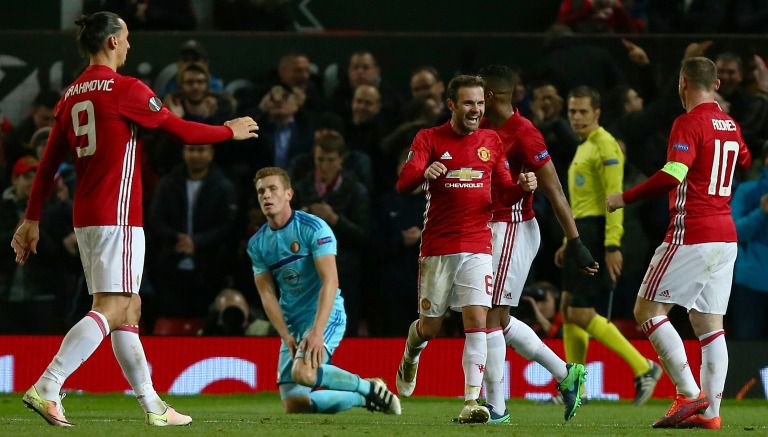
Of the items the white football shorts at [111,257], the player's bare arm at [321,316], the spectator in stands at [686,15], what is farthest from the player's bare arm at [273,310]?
the spectator in stands at [686,15]

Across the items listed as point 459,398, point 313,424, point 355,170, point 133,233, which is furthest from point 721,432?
point 355,170

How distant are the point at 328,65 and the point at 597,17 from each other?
255 cm

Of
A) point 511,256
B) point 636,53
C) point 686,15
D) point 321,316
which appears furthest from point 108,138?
point 686,15

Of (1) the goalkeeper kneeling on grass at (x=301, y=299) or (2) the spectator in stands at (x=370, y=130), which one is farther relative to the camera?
(2) the spectator in stands at (x=370, y=130)

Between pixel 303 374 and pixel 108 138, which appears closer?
pixel 108 138

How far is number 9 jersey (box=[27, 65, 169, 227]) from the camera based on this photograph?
23.1 ft

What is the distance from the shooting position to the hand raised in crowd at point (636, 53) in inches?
472

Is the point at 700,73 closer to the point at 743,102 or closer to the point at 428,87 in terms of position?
the point at 743,102

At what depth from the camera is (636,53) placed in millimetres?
11992

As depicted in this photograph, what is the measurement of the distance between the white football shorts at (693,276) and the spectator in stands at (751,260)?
3.71m

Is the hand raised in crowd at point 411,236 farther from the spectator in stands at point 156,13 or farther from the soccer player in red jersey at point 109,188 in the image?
the soccer player in red jersey at point 109,188

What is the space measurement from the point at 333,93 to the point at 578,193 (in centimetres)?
278

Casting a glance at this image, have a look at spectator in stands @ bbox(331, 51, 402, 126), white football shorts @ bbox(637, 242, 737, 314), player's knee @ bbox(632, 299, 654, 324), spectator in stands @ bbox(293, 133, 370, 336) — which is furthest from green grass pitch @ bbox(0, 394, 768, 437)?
spectator in stands @ bbox(331, 51, 402, 126)

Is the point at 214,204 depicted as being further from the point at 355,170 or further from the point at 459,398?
the point at 459,398
